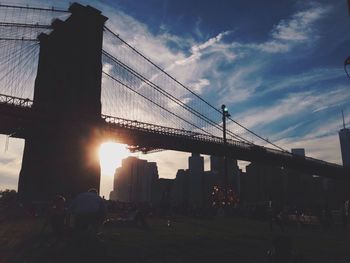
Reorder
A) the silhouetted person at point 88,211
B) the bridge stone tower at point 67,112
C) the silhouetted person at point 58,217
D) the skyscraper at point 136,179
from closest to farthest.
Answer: the silhouetted person at point 88,211 < the silhouetted person at point 58,217 < the bridge stone tower at point 67,112 < the skyscraper at point 136,179

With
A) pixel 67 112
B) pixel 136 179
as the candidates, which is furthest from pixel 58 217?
pixel 136 179

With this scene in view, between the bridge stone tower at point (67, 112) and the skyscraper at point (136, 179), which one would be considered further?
the skyscraper at point (136, 179)

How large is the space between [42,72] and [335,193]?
7924 cm

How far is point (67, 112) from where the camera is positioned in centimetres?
3338

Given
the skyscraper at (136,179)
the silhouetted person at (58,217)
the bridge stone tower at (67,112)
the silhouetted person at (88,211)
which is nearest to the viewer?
the silhouetted person at (88,211)

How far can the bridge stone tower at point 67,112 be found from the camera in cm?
3216

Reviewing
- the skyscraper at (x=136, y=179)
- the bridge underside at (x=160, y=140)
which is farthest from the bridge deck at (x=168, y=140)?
the skyscraper at (x=136, y=179)

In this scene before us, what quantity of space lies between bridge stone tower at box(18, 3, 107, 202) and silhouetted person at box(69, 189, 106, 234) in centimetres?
2284

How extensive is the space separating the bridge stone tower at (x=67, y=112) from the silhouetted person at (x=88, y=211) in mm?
22842

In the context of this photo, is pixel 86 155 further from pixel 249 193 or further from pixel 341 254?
pixel 249 193

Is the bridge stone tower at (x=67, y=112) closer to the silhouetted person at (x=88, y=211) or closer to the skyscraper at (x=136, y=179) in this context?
the silhouetted person at (x=88, y=211)

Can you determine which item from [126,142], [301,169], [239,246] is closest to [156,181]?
[301,169]

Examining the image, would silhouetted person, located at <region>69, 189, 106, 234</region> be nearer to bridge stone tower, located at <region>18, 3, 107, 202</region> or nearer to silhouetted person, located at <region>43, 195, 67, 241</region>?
silhouetted person, located at <region>43, 195, 67, 241</region>

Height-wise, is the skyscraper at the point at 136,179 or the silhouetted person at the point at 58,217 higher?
the skyscraper at the point at 136,179
